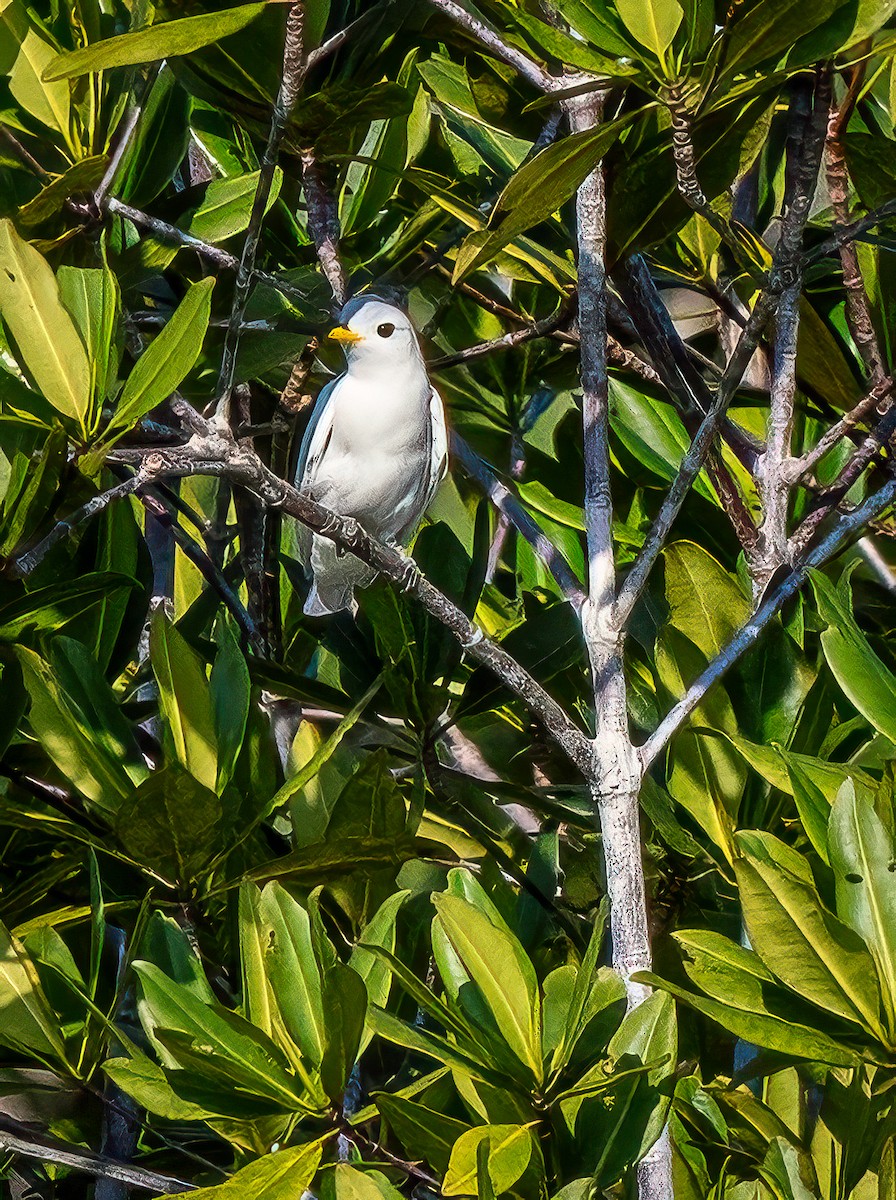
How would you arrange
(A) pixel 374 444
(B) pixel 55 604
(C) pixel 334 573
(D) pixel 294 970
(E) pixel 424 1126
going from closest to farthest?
(E) pixel 424 1126, (D) pixel 294 970, (B) pixel 55 604, (A) pixel 374 444, (C) pixel 334 573

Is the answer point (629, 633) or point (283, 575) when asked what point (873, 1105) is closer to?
point (629, 633)

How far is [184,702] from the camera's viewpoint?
2.12m

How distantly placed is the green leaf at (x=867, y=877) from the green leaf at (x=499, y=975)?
1.25 ft

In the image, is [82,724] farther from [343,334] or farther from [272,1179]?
[343,334]

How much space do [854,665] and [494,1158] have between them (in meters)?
0.77

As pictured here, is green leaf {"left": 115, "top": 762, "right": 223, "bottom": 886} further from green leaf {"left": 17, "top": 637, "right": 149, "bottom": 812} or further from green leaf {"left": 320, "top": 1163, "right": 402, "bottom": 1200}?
green leaf {"left": 320, "top": 1163, "right": 402, "bottom": 1200}

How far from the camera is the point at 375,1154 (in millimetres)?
1815

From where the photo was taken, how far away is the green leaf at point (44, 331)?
1865mm

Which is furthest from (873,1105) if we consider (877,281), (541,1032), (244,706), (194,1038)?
(877,281)

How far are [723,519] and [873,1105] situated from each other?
119 cm

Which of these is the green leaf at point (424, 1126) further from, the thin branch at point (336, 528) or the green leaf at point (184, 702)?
the green leaf at point (184, 702)

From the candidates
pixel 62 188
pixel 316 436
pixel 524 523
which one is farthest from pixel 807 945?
pixel 316 436

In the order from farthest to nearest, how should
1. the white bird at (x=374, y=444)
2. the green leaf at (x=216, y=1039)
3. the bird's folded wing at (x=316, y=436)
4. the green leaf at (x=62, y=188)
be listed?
the bird's folded wing at (x=316, y=436)
the white bird at (x=374, y=444)
the green leaf at (x=62, y=188)
the green leaf at (x=216, y=1039)

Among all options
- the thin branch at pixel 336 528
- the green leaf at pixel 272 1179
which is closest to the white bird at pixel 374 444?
the thin branch at pixel 336 528
